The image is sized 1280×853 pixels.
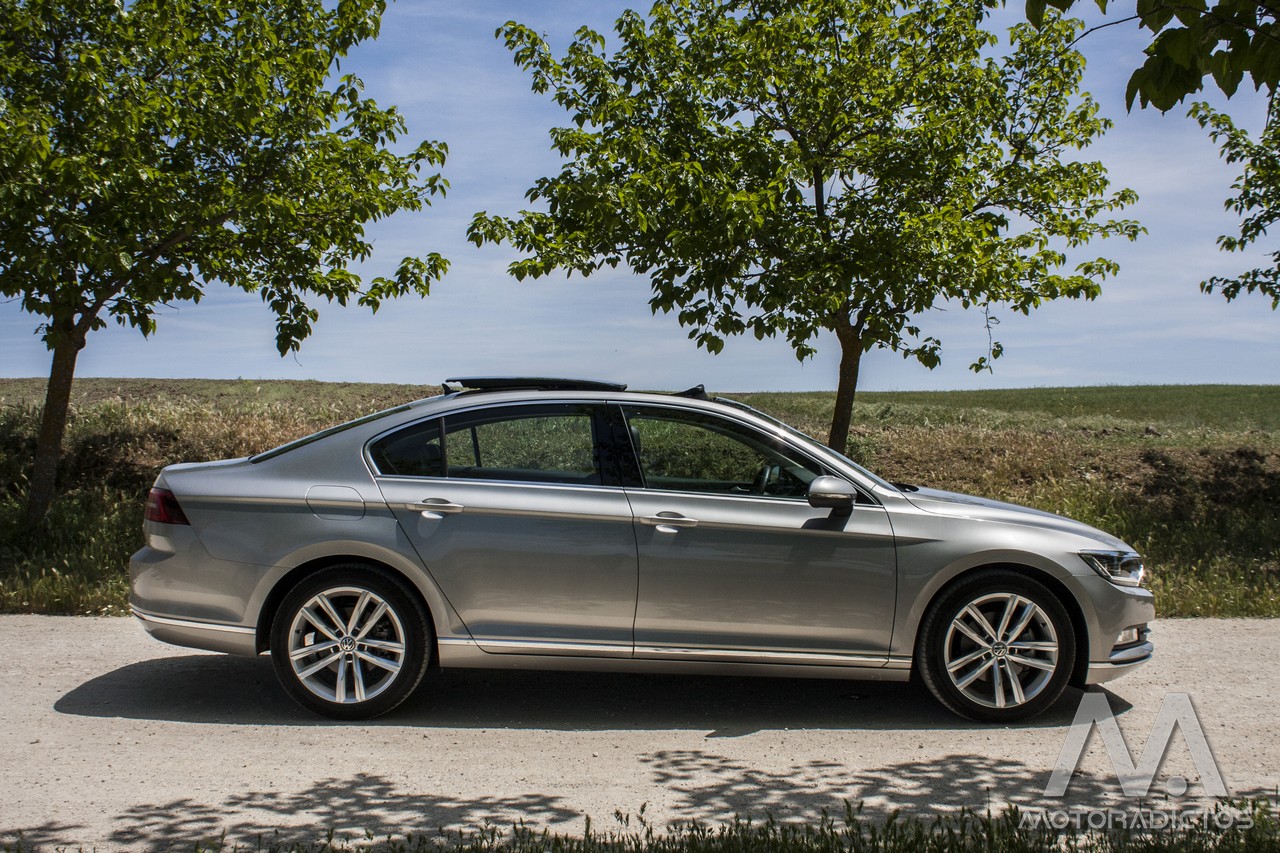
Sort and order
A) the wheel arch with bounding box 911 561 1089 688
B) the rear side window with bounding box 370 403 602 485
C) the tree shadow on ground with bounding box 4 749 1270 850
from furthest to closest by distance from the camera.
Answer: the rear side window with bounding box 370 403 602 485 → the wheel arch with bounding box 911 561 1089 688 → the tree shadow on ground with bounding box 4 749 1270 850

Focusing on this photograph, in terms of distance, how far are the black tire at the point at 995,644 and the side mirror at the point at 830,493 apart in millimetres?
784

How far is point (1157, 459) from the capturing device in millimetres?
16109

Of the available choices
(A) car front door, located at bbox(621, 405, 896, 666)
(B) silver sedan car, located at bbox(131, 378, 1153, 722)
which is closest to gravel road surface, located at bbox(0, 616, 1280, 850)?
(B) silver sedan car, located at bbox(131, 378, 1153, 722)

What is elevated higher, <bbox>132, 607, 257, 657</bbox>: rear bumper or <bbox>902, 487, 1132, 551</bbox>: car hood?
<bbox>902, 487, 1132, 551</bbox>: car hood

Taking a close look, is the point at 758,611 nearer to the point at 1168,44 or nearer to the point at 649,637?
the point at 649,637

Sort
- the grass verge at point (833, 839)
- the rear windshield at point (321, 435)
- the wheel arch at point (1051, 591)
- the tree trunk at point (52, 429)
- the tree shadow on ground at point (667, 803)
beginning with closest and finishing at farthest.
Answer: the grass verge at point (833, 839)
the tree shadow on ground at point (667, 803)
the wheel arch at point (1051, 591)
the rear windshield at point (321, 435)
the tree trunk at point (52, 429)

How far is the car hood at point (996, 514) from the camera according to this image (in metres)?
6.13

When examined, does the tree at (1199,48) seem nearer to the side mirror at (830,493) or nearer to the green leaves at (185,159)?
the side mirror at (830,493)

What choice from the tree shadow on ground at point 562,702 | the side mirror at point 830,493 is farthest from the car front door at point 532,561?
the side mirror at point 830,493

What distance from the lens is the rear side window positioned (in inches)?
241

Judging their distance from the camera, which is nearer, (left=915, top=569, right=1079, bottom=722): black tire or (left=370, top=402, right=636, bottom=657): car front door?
(left=370, top=402, right=636, bottom=657): car front door

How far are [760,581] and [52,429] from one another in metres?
10.3

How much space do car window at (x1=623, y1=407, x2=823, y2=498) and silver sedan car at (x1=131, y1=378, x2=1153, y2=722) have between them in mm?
21

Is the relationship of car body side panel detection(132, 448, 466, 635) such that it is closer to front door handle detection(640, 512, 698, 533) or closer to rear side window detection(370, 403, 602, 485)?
rear side window detection(370, 403, 602, 485)
